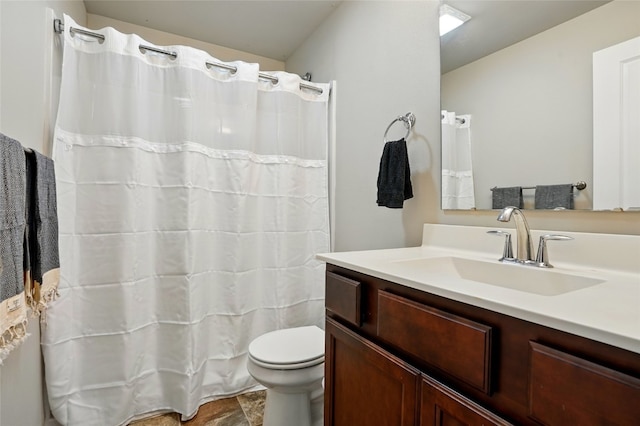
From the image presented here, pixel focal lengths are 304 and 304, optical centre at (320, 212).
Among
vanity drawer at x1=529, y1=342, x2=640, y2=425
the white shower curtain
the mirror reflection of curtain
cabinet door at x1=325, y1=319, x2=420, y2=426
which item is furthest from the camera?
the white shower curtain

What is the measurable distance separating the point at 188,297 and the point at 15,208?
0.88m

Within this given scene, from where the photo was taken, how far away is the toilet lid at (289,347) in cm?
130

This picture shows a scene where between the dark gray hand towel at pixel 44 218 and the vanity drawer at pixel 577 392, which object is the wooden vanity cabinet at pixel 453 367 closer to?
the vanity drawer at pixel 577 392

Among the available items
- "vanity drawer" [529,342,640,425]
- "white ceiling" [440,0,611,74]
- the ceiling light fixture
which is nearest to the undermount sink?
"vanity drawer" [529,342,640,425]

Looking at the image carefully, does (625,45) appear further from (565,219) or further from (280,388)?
(280,388)

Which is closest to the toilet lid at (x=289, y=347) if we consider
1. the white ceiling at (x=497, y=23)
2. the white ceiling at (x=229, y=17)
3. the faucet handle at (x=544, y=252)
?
the faucet handle at (x=544, y=252)

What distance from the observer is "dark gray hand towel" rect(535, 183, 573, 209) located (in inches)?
37.0

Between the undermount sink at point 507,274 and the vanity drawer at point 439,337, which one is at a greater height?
the undermount sink at point 507,274

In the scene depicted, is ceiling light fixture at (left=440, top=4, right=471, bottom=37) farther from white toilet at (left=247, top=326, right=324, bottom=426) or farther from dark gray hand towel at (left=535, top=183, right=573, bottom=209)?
white toilet at (left=247, top=326, right=324, bottom=426)

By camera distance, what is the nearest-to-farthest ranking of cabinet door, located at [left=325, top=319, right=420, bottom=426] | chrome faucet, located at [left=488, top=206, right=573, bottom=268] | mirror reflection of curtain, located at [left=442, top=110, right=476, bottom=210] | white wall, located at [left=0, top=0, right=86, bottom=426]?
cabinet door, located at [left=325, top=319, right=420, bottom=426], chrome faucet, located at [left=488, top=206, right=573, bottom=268], white wall, located at [left=0, top=0, right=86, bottom=426], mirror reflection of curtain, located at [left=442, top=110, right=476, bottom=210]

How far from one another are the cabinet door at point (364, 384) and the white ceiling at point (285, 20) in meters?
1.16

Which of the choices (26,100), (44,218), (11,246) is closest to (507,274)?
(11,246)

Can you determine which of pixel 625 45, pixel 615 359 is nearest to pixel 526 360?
pixel 615 359

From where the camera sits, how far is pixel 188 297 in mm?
1610
